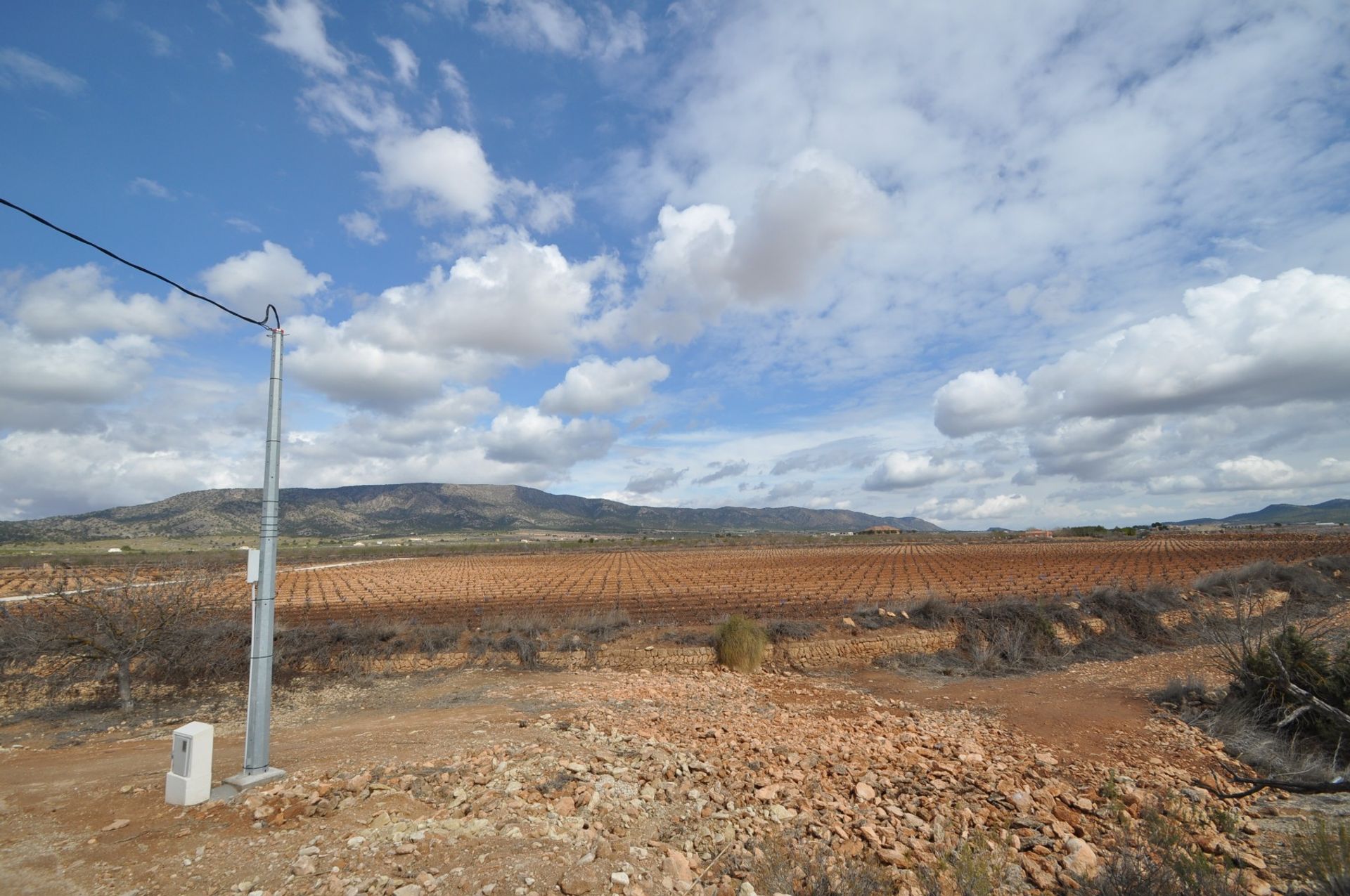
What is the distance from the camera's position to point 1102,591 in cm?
2319

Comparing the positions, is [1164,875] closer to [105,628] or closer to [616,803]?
[616,803]

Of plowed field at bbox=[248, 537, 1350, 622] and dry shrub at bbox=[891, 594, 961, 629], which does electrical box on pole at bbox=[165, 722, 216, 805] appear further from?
dry shrub at bbox=[891, 594, 961, 629]

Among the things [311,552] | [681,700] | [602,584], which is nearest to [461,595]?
[602,584]

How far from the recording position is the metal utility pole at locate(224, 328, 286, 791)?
7.25 metres

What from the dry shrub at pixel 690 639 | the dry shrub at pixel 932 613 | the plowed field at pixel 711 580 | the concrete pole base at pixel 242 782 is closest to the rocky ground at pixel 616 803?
the concrete pole base at pixel 242 782

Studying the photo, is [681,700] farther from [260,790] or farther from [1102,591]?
[1102,591]

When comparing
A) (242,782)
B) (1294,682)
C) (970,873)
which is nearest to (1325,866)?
(970,873)

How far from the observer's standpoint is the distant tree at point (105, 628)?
11016mm

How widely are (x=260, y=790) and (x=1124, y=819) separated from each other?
921 cm

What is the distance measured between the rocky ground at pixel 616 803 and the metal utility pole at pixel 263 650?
412mm

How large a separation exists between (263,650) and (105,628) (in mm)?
6503

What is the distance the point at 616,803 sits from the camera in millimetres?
7066

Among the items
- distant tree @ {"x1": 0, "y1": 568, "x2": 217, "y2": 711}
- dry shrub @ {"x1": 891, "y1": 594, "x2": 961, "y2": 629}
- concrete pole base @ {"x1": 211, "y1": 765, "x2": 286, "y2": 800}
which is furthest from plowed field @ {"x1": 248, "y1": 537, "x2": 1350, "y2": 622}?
concrete pole base @ {"x1": 211, "y1": 765, "x2": 286, "y2": 800}

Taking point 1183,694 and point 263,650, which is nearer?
point 263,650
